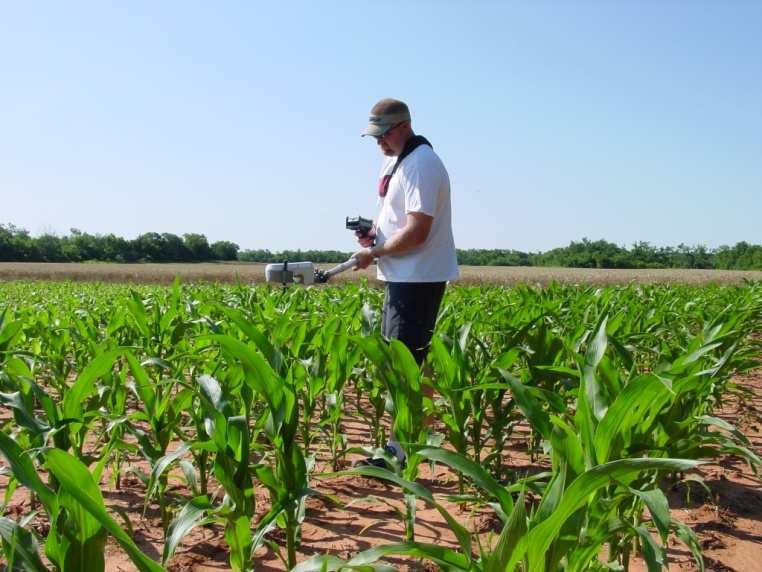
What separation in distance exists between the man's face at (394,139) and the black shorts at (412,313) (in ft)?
2.42

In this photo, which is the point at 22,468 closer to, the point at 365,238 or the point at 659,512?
the point at 659,512

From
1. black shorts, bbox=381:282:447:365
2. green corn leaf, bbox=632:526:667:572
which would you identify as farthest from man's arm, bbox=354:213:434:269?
green corn leaf, bbox=632:526:667:572

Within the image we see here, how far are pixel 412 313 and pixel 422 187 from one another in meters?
0.68

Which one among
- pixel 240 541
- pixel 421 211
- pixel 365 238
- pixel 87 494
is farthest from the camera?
pixel 365 238

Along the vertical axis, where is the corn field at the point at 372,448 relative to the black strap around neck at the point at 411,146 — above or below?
below

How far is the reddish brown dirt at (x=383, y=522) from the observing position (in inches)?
98.3

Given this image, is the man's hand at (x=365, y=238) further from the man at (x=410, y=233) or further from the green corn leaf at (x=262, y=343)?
the green corn leaf at (x=262, y=343)

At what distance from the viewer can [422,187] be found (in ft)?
11.3

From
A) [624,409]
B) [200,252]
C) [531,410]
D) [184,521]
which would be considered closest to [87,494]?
[184,521]

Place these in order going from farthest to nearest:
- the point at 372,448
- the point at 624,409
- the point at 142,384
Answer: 1. the point at 372,448
2. the point at 142,384
3. the point at 624,409

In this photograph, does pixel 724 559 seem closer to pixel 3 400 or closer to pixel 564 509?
pixel 564 509

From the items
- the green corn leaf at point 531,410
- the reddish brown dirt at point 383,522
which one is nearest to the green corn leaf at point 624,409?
the green corn leaf at point 531,410

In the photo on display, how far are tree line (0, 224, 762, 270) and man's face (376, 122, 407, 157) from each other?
5194cm

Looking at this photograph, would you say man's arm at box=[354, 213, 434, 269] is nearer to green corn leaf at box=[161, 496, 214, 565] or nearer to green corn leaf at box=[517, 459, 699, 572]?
green corn leaf at box=[161, 496, 214, 565]
